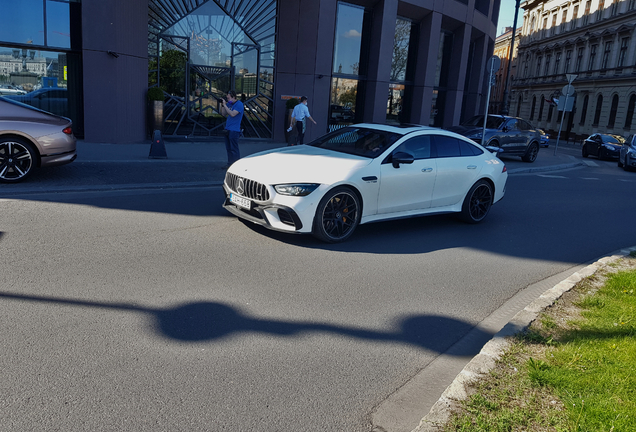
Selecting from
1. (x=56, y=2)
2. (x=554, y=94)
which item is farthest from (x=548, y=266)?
(x=554, y=94)

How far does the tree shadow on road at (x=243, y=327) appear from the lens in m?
4.25

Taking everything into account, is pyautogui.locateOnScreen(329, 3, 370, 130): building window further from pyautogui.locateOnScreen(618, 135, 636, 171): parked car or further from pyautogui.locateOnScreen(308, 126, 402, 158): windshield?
pyautogui.locateOnScreen(308, 126, 402, 158): windshield

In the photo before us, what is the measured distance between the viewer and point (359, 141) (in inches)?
313

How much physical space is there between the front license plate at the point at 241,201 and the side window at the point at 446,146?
10.3ft

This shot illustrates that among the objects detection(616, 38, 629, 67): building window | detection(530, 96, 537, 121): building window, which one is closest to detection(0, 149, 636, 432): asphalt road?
detection(616, 38, 629, 67): building window

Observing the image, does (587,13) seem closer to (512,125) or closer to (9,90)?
(512,125)

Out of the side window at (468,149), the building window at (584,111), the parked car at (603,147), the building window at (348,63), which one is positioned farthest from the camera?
the building window at (584,111)

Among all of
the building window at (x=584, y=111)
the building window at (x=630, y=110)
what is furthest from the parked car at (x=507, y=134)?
the building window at (x=584, y=111)

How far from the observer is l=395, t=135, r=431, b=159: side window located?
7728 mm

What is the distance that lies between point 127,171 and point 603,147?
2624 centimetres

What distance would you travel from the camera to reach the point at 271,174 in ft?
21.8

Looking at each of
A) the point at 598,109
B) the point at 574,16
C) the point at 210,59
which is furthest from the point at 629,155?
the point at 574,16

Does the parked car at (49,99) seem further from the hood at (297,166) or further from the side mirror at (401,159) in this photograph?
the side mirror at (401,159)

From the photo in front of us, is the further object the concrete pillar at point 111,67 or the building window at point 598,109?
the building window at point 598,109
